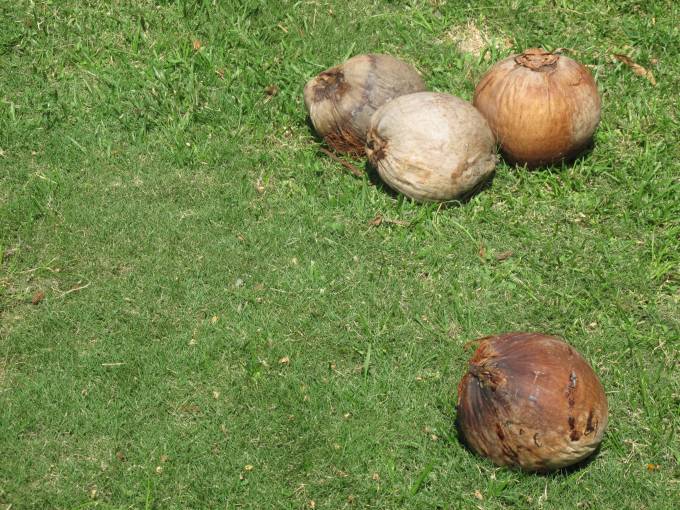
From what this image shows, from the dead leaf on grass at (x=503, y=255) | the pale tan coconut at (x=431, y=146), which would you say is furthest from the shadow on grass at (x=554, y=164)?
the dead leaf on grass at (x=503, y=255)

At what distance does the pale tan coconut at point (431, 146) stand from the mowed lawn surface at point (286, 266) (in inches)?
7.4

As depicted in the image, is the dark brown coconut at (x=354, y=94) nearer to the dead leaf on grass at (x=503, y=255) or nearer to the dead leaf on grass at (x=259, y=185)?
the dead leaf on grass at (x=259, y=185)

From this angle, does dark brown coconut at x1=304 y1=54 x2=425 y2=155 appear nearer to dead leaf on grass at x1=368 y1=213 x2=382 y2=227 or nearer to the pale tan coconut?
the pale tan coconut

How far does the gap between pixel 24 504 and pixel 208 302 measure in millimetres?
1402

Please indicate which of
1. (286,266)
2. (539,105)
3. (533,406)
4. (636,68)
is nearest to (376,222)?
(286,266)

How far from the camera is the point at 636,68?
6.15m

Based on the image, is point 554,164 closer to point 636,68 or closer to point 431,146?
point 431,146

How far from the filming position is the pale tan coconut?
4988 millimetres

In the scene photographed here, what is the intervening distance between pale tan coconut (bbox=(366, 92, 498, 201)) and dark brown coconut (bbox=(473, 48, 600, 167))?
154 millimetres

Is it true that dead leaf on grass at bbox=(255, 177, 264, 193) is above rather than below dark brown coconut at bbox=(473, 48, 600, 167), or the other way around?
below

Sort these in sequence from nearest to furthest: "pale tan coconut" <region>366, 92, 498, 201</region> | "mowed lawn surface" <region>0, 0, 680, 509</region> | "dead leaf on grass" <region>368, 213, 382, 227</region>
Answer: "mowed lawn surface" <region>0, 0, 680, 509</region>
"pale tan coconut" <region>366, 92, 498, 201</region>
"dead leaf on grass" <region>368, 213, 382, 227</region>

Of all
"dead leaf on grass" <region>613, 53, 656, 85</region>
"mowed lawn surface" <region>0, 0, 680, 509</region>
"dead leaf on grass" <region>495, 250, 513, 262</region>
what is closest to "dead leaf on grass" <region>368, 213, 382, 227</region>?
"mowed lawn surface" <region>0, 0, 680, 509</region>

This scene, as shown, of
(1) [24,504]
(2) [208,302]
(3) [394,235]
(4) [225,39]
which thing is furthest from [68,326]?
(4) [225,39]

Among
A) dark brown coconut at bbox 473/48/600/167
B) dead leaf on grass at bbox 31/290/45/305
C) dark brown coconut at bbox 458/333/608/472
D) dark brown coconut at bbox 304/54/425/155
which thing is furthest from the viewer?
dark brown coconut at bbox 304/54/425/155
